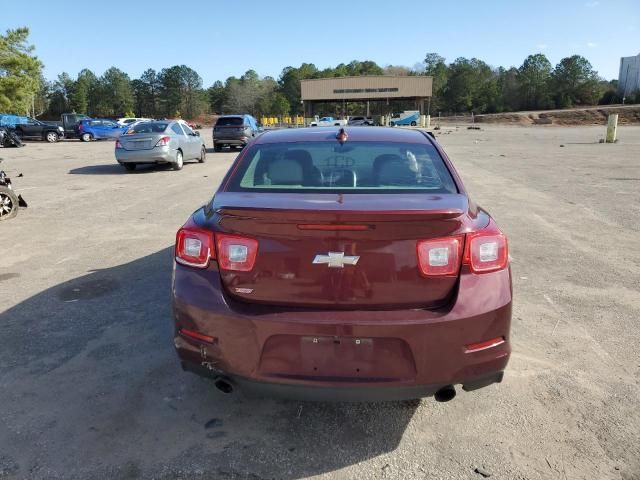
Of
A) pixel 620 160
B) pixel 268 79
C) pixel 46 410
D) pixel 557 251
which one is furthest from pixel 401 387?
pixel 268 79

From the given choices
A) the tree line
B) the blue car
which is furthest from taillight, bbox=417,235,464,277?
the tree line

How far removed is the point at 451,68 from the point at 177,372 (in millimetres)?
155292

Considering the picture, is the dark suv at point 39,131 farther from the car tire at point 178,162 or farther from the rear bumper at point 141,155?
the rear bumper at point 141,155

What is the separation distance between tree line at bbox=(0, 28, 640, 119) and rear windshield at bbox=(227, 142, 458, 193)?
10985 centimetres

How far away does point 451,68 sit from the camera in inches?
5709

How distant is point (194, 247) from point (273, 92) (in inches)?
5527

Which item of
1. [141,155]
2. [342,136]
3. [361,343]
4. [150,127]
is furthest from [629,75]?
[361,343]

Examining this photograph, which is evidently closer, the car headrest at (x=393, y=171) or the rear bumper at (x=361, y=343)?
the rear bumper at (x=361, y=343)

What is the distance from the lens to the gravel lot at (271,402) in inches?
103

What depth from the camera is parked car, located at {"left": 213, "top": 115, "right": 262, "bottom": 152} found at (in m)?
23.8

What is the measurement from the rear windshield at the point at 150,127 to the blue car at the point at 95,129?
22883 millimetres

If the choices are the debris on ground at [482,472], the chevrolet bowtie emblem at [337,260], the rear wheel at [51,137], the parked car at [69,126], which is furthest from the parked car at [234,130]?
Answer: the debris on ground at [482,472]

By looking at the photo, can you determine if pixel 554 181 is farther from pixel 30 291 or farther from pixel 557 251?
pixel 30 291

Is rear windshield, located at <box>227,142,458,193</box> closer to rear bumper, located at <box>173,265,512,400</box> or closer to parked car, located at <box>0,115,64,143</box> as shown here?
rear bumper, located at <box>173,265,512,400</box>
